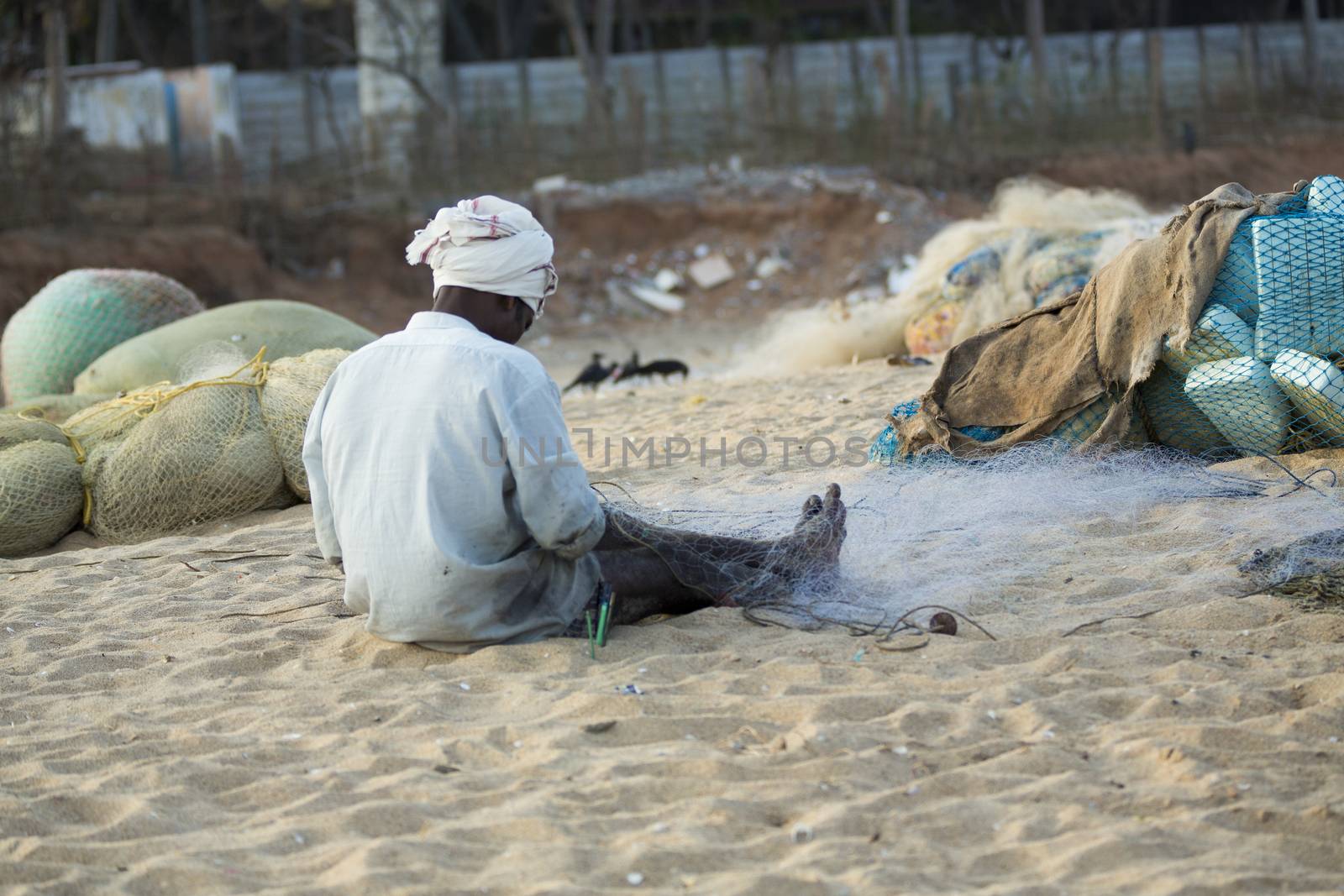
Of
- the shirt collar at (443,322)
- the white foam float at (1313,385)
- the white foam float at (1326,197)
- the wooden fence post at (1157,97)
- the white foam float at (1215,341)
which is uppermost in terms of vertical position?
the wooden fence post at (1157,97)

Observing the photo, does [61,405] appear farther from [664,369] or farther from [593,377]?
[664,369]

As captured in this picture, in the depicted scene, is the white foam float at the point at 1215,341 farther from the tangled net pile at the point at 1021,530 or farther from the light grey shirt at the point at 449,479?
the light grey shirt at the point at 449,479

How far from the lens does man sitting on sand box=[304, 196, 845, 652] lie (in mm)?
3383

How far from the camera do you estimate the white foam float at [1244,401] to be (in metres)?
4.90

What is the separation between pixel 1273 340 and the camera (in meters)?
5.00

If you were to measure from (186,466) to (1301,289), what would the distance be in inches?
187

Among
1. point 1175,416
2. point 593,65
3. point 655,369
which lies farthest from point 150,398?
point 593,65

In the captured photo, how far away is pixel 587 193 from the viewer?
17.3 meters

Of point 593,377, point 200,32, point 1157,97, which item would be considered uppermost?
point 200,32

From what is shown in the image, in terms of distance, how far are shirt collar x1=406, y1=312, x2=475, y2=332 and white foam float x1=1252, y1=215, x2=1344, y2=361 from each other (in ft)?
10.3

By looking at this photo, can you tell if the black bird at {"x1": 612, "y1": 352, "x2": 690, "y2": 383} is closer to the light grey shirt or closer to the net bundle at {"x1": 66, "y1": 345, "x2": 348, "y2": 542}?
the net bundle at {"x1": 66, "y1": 345, "x2": 348, "y2": 542}

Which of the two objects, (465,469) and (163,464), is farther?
(163,464)

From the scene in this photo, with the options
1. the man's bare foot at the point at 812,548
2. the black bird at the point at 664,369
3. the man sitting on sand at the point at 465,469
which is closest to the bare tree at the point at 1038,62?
the black bird at the point at 664,369

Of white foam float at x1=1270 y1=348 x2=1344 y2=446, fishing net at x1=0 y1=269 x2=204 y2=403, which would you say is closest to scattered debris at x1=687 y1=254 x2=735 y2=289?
fishing net at x1=0 y1=269 x2=204 y2=403
